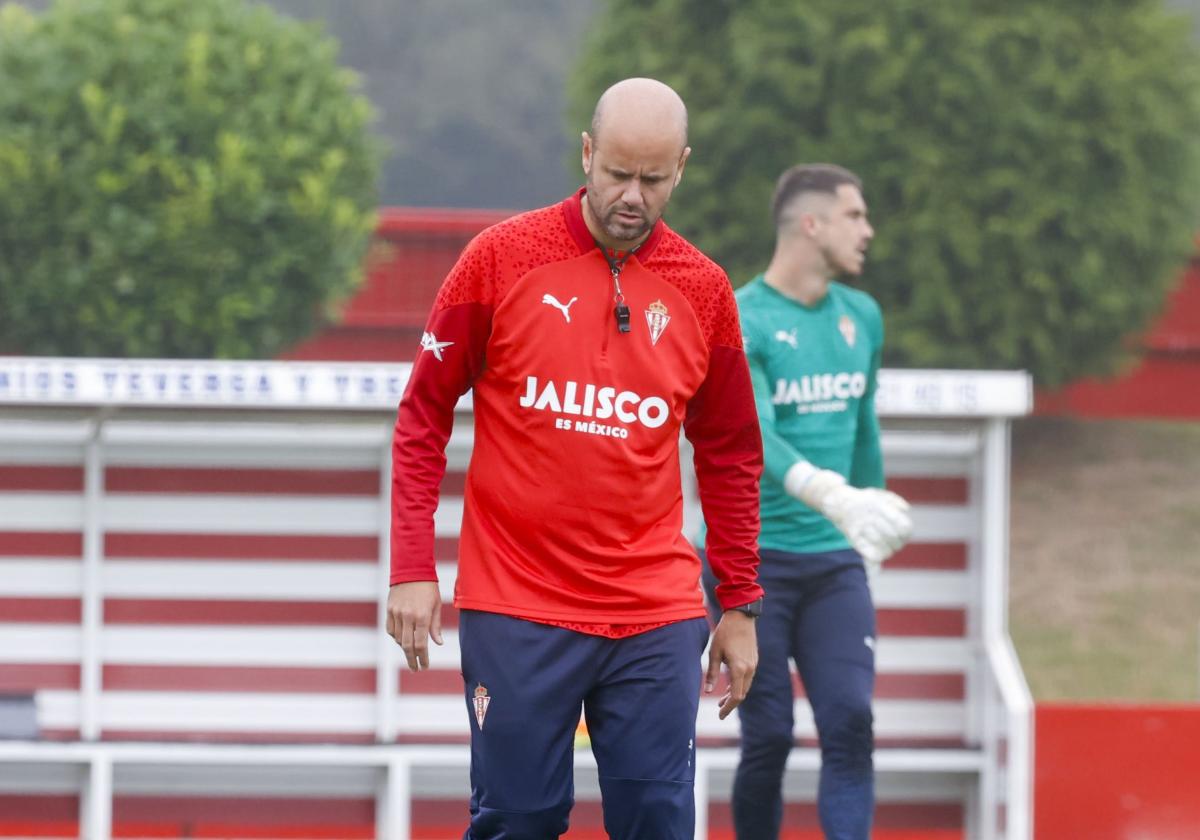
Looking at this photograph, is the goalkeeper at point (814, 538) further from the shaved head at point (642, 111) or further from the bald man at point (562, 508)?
the shaved head at point (642, 111)

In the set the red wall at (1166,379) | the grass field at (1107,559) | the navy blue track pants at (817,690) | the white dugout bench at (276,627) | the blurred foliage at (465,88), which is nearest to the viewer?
the navy blue track pants at (817,690)

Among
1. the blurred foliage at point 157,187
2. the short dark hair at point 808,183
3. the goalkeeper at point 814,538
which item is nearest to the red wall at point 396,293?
the blurred foliage at point 157,187

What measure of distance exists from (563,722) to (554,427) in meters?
0.58

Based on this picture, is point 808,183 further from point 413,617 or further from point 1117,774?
point 413,617

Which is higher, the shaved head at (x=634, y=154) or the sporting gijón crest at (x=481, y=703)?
the shaved head at (x=634, y=154)

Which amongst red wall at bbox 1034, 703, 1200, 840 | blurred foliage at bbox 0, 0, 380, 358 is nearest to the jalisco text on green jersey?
red wall at bbox 1034, 703, 1200, 840

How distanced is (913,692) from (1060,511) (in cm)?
1394

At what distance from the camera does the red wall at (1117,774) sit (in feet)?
23.5

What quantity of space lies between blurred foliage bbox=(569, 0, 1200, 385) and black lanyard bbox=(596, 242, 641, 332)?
655 inches

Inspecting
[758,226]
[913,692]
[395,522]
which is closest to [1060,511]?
[758,226]

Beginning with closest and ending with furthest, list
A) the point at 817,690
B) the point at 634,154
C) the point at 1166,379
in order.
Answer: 1. the point at 634,154
2. the point at 817,690
3. the point at 1166,379

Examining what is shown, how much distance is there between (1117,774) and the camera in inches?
283

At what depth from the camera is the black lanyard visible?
4.33 meters

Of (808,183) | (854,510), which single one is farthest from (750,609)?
(808,183)
